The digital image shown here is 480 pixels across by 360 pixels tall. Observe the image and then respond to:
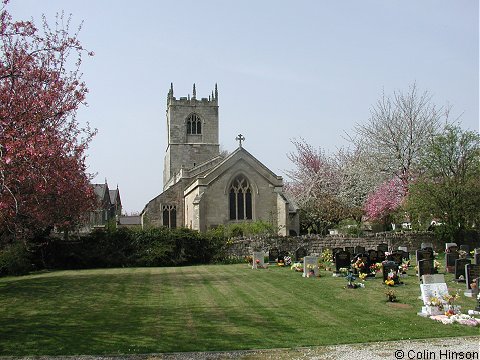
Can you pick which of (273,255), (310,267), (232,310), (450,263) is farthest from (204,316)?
(273,255)

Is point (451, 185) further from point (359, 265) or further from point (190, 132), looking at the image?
point (190, 132)

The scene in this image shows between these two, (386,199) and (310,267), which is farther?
(386,199)

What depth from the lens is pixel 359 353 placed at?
924 cm

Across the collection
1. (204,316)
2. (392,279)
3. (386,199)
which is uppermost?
(386,199)

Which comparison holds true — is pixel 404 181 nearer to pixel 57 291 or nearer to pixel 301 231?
pixel 301 231

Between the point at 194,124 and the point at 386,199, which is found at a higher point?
the point at 194,124

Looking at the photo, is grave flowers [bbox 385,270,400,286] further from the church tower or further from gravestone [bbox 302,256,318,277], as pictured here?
the church tower

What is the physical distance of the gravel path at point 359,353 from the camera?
354 inches

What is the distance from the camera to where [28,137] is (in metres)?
11.9

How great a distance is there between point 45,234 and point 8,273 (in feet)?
11.2

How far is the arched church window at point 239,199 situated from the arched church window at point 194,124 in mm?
25662

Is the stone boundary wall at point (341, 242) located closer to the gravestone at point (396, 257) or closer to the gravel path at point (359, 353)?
the gravestone at point (396, 257)

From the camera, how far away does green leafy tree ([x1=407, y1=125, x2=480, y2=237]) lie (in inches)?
1130

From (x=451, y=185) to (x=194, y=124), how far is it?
129 feet
